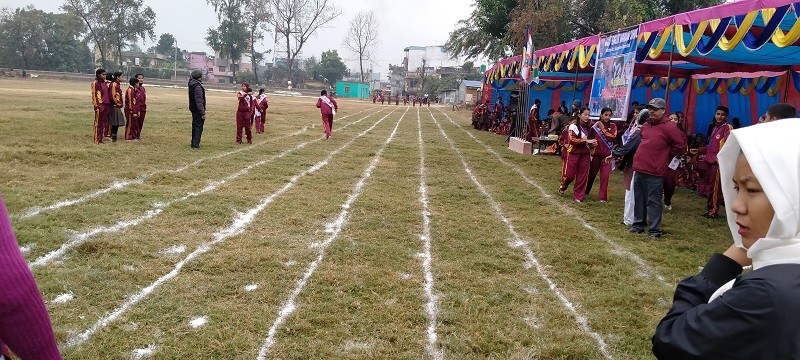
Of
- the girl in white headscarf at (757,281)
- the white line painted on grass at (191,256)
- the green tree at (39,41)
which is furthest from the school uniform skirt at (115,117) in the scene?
the green tree at (39,41)

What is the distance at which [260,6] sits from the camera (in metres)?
67.3

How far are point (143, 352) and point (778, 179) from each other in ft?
10.3

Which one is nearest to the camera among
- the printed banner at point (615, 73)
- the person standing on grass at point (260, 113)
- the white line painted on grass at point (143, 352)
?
the white line painted on grass at point (143, 352)

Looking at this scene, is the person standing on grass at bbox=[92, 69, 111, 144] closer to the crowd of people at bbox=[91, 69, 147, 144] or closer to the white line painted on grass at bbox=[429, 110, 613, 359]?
the crowd of people at bbox=[91, 69, 147, 144]

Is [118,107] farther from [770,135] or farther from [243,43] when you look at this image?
[243,43]

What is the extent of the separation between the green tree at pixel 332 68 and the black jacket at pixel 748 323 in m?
95.5

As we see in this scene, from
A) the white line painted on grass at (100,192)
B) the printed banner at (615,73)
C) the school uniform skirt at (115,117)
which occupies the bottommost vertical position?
the white line painted on grass at (100,192)

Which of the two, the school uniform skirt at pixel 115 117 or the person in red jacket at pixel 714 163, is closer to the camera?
the person in red jacket at pixel 714 163

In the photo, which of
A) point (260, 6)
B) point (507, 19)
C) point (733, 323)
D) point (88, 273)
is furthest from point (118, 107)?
point (260, 6)

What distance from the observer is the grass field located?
344 centimetres

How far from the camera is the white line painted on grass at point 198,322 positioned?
3487 mm

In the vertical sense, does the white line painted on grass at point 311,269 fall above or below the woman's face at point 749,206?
below

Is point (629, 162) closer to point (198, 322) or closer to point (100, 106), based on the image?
point (198, 322)

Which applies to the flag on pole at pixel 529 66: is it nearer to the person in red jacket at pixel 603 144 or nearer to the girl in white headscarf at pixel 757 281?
the person in red jacket at pixel 603 144
